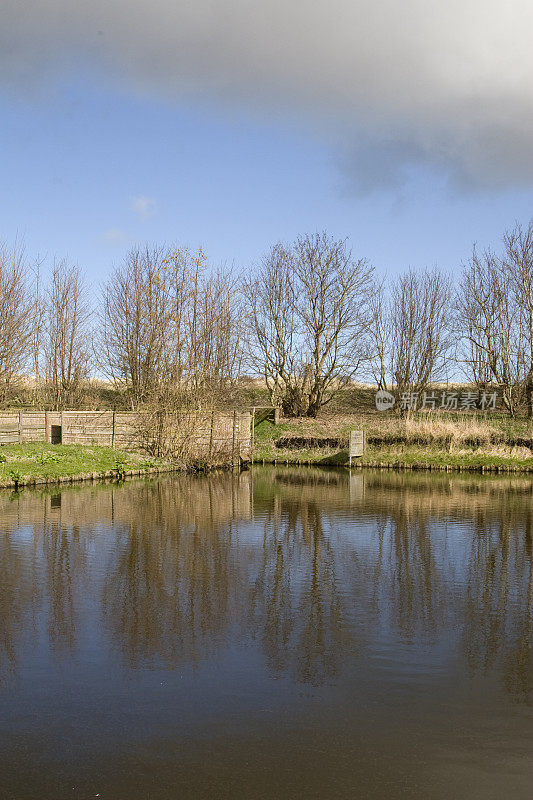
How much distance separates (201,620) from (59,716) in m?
2.45

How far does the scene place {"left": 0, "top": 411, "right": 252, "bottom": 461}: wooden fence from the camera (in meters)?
27.2

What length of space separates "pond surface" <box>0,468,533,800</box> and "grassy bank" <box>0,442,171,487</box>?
24.0ft

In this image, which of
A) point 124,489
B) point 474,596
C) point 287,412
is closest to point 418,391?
point 287,412

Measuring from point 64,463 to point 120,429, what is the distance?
18.8ft

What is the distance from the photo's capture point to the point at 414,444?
32.1m

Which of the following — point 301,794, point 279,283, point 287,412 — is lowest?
point 301,794

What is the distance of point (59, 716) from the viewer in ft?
17.0

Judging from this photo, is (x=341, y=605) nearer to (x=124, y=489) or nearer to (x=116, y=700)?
(x=116, y=700)

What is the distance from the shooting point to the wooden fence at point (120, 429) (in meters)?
27.2

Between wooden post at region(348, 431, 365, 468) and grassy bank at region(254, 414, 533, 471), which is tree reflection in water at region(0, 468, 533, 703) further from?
wooden post at region(348, 431, 365, 468)

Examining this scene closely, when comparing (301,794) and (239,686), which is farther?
(239,686)

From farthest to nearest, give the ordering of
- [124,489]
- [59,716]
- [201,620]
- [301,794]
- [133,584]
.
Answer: [124,489] < [133,584] < [201,620] < [59,716] < [301,794]

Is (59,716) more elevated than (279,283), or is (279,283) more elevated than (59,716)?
(279,283)

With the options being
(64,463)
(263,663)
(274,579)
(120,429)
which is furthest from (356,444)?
(263,663)
